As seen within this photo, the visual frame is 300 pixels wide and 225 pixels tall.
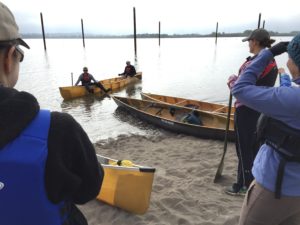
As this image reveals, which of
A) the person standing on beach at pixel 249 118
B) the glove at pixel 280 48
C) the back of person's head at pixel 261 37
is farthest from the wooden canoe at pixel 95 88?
the glove at pixel 280 48

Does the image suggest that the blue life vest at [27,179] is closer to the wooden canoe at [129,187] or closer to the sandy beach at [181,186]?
the wooden canoe at [129,187]

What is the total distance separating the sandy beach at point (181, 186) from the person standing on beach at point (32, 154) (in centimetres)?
300

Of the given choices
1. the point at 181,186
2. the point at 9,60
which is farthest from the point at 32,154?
the point at 181,186

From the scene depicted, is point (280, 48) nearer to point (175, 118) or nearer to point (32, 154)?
point (32, 154)

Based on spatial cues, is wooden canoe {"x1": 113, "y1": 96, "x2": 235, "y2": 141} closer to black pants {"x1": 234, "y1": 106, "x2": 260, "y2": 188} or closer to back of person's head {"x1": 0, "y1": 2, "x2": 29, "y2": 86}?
black pants {"x1": 234, "y1": 106, "x2": 260, "y2": 188}

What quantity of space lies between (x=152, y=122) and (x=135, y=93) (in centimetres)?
869

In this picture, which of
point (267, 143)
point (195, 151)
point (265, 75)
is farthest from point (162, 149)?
point (267, 143)

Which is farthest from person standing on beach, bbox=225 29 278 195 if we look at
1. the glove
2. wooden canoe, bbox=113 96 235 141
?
wooden canoe, bbox=113 96 235 141

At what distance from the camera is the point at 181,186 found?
5.13m

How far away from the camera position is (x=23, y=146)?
1.13 m

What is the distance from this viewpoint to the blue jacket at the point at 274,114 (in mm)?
1931

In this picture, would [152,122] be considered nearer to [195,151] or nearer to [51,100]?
[195,151]

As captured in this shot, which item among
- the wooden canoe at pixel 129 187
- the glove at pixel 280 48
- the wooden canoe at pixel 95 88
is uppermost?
the glove at pixel 280 48

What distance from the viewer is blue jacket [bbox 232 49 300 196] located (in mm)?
1931
